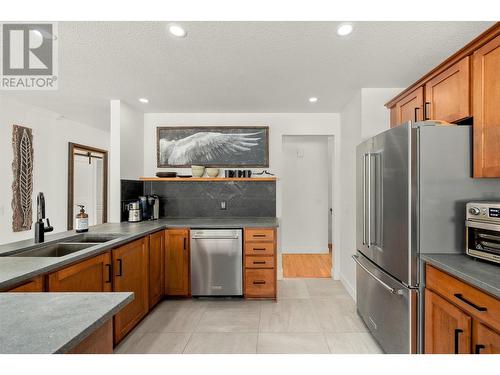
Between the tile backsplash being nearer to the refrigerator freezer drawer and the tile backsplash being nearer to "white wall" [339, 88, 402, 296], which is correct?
"white wall" [339, 88, 402, 296]

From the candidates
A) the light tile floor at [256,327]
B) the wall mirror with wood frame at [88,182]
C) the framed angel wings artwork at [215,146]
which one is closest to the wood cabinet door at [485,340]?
the light tile floor at [256,327]

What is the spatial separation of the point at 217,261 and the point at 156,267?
0.67 metres

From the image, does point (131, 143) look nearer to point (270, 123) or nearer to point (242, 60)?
point (270, 123)

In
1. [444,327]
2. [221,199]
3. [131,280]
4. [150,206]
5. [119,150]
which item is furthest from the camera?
[221,199]

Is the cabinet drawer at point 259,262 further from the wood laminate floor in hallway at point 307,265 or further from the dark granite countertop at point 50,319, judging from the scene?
the dark granite countertop at point 50,319

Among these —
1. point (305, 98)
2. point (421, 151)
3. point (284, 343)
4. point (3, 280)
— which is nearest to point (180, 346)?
point (284, 343)

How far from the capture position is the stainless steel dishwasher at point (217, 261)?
3088mm

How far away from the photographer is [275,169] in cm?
389

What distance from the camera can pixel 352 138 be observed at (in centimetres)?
330

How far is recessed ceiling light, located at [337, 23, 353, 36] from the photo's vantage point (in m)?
1.78

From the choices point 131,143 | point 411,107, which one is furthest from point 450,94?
point 131,143

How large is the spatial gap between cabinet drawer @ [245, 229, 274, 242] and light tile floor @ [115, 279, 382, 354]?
28.5 inches

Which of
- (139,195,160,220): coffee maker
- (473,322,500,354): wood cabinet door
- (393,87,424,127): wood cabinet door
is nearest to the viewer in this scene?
(473,322,500,354): wood cabinet door

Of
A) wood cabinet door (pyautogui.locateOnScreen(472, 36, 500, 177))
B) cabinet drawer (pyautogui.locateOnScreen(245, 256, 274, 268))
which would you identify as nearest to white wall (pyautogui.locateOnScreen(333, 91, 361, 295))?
cabinet drawer (pyautogui.locateOnScreen(245, 256, 274, 268))
